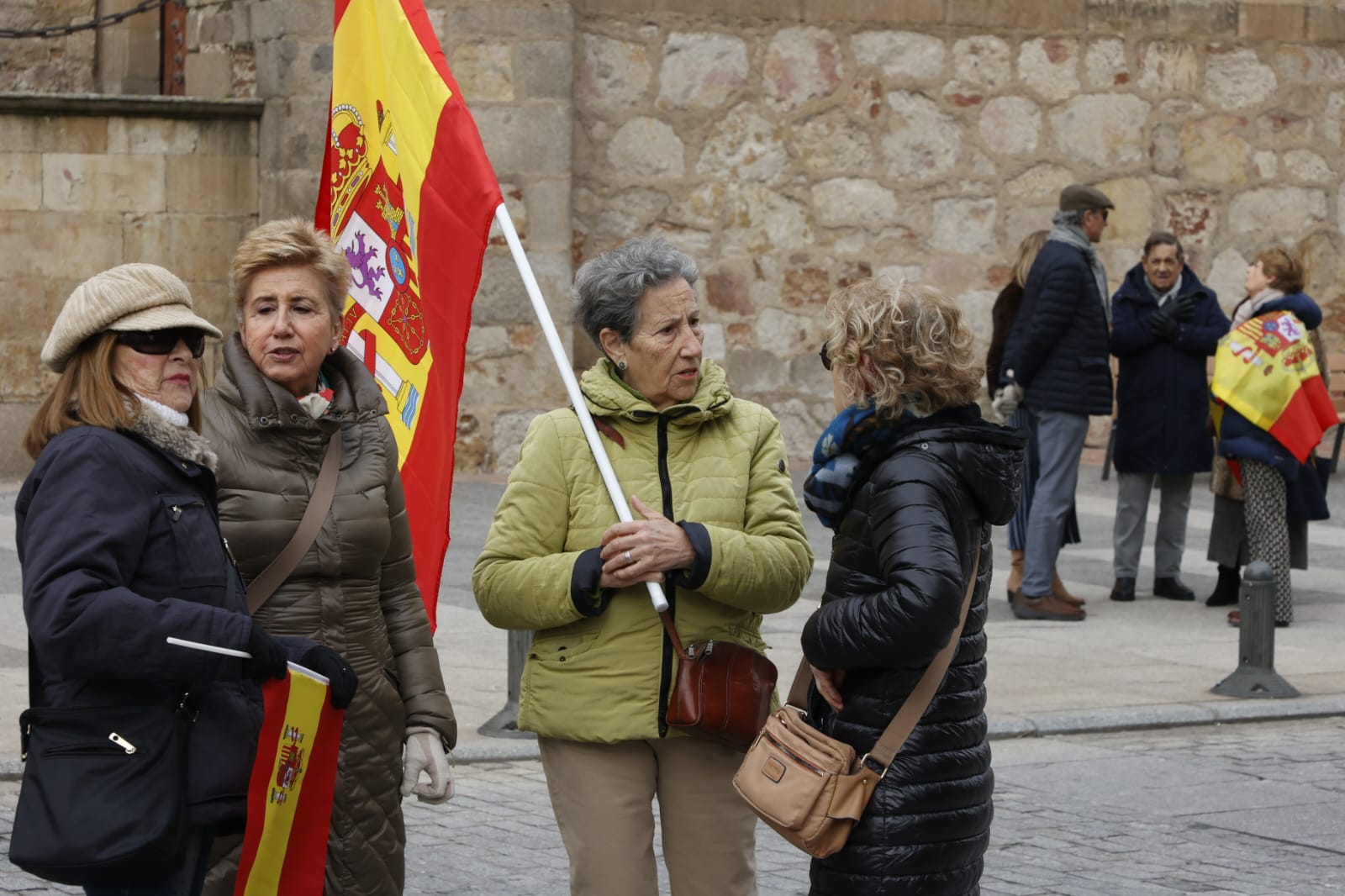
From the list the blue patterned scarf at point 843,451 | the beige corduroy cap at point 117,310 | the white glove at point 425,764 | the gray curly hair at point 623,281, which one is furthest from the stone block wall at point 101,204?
the beige corduroy cap at point 117,310

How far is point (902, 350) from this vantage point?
157 inches

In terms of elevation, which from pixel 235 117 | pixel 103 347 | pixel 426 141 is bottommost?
pixel 103 347

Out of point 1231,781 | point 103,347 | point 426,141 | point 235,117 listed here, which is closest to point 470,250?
point 426,141

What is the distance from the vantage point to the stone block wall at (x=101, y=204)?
14648 millimetres

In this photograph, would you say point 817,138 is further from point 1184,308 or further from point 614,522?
point 614,522

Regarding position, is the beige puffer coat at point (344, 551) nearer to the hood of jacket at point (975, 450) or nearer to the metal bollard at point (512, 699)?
the hood of jacket at point (975, 450)

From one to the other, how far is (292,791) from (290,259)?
1071 mm

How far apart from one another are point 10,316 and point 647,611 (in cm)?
1141

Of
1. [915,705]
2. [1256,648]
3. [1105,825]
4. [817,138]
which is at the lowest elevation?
[1105,825]

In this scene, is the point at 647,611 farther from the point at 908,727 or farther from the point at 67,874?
the point at 67,874

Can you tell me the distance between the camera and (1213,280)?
16.6m

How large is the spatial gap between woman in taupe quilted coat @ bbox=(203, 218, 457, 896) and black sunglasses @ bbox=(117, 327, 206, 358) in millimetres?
418

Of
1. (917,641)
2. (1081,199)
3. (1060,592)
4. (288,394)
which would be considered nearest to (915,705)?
(917,641)

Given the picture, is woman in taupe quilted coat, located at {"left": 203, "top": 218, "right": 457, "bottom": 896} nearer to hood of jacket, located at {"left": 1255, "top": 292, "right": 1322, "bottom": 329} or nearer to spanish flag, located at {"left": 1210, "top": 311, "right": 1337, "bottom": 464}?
spanish flag, located at {"left": 1210, "top": 311, "right": 1337, "bottom": 464}
